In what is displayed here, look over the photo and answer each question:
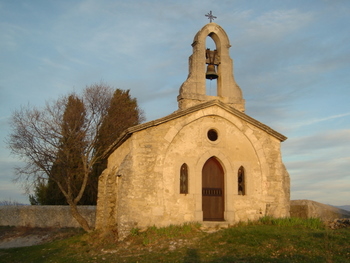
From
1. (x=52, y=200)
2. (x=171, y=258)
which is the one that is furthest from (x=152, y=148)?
(x=52, y=200)

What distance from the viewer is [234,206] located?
14.4 m

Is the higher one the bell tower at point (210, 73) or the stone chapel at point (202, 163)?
the bell tower at point (210, 73)

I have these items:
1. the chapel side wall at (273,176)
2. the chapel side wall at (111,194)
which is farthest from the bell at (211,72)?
the chapel side wall at (111,194)

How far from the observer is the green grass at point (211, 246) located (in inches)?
377

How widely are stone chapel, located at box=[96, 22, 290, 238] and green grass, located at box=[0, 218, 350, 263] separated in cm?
76

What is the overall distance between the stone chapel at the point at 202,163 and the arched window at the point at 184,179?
4cm

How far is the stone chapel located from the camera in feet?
43.9

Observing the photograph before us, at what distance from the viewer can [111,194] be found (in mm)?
15492

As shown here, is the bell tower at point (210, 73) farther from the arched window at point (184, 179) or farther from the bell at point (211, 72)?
the arched window at point (184, 179)

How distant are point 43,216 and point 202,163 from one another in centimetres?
1297

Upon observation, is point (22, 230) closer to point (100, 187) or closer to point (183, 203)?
point (100, 187)

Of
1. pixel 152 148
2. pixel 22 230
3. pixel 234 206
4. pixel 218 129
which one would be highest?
pixel 218 129

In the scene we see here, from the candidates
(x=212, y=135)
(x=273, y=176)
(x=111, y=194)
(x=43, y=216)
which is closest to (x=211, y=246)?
(x=212, y=135)

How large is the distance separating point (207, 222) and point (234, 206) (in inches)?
52.3
